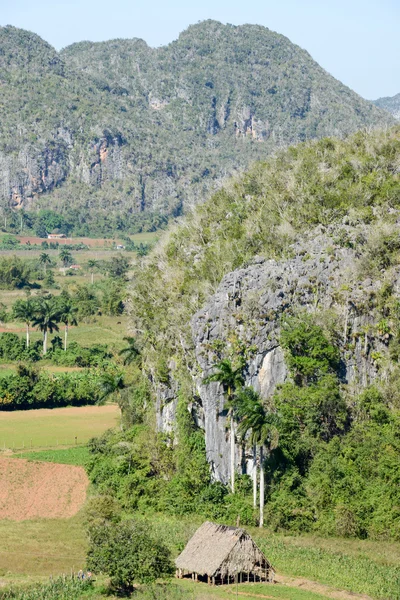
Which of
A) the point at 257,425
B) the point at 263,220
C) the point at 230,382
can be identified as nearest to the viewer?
the point at 257,425

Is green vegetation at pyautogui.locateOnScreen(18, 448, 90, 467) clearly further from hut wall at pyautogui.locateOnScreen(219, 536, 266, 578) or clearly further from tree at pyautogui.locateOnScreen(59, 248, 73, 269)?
tree at pyautogui.locateOnScreen(59, 248, 73, 269)

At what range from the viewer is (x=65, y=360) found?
304 feet

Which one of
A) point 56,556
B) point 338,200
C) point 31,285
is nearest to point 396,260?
point 338,200

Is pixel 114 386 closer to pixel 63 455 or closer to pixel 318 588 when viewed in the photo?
pixel 63 455

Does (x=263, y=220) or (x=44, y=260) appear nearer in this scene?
(x=263, y=220)

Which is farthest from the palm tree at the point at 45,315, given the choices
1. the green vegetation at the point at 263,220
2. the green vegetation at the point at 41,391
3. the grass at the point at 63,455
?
the grass at the point at 63,455

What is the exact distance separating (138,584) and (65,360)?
55.1 m

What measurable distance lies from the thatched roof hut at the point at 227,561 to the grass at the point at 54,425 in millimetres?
27190

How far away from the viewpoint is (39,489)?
55.5 meters

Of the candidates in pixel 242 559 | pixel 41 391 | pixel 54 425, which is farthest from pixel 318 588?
pixel 41 391

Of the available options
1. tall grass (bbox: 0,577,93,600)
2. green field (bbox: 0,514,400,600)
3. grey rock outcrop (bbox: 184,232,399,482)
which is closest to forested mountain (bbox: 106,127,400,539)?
grey rock outcrop (bbox: 184,232,399,482)

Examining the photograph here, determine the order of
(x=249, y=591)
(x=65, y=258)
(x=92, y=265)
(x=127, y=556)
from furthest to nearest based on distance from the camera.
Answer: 1. (x=65, y=258)
2. (x=92, y=265)
3. (x=127, y=556)
4. (x=249, y=591)

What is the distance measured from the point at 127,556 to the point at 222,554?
386 cm

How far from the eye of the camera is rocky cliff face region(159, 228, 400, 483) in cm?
5172
